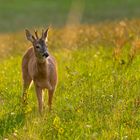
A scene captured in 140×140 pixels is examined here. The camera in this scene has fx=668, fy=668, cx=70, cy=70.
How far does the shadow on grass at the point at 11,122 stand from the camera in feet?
29.3

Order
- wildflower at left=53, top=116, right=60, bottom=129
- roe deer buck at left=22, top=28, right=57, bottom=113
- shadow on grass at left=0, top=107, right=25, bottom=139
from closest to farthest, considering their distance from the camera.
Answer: wildflower at left=53, top=116, right=60, bottom=129, shadow on grass at left=0, top=107, right=25, bottom=139, roe deer buck at left=22, top=28, right=57, bottom=113

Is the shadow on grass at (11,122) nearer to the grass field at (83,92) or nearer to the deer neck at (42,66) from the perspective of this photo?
the grass field at (83,92)

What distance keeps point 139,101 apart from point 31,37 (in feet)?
7.83

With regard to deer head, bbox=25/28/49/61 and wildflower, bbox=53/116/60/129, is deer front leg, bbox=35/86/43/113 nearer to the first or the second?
deer head, bbox=25/28/49/61

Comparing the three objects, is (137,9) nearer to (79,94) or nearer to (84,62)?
(84,62)

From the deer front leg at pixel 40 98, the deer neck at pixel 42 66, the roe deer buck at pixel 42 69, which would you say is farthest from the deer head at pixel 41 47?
the deer front leg at pixel 40 98

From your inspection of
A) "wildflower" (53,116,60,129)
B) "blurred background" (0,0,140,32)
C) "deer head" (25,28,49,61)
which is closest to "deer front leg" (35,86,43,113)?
"deer head" (25,28,49,61)

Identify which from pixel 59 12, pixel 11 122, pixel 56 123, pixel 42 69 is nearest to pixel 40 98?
pixel 42 69

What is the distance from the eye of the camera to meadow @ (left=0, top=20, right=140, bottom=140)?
329 inches

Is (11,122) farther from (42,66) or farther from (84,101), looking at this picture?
(42,66)

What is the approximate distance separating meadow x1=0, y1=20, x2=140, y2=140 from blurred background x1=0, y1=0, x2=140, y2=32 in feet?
Answer: 47.2

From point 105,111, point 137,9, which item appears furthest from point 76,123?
point 137,9

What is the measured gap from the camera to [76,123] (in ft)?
28.7

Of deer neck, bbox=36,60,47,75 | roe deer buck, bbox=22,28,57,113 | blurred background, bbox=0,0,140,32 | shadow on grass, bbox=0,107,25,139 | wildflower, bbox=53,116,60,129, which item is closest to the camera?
wildflower, bbox=53,116,60,129
